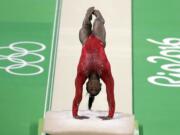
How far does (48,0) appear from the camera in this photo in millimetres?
7777

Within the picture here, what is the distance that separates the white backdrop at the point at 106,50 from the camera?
6219 millimetres

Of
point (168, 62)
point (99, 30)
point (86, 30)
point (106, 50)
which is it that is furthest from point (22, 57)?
point (99, 30)

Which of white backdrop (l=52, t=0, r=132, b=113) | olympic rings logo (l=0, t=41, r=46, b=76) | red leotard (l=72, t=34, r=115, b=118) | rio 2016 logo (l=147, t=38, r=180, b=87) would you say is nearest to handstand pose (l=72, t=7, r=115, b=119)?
red leotard (l=72, t=34, r=115, b=118)

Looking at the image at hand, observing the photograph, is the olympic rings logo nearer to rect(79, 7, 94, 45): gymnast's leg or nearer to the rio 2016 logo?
the rio 2016 logo

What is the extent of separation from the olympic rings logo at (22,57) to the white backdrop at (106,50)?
0.24 m

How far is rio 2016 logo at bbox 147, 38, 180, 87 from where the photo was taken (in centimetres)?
640

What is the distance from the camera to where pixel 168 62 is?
21.9 feet

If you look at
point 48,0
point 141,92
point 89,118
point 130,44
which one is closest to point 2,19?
point 48,0

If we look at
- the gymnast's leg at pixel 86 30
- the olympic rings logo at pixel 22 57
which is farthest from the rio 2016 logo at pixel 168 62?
the gymnast's leg at pixel 86 30

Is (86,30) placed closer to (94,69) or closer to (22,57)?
(94,69)

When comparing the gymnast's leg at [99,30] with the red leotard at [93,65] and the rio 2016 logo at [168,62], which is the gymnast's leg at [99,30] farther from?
the rio 2016 logo at [168,62]

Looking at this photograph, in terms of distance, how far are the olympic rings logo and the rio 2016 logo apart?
4.25ft

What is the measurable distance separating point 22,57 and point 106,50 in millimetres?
1025

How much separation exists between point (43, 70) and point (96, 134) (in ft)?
7.01
